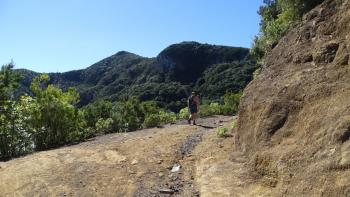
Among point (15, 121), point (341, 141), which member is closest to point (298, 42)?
point (341, 141)

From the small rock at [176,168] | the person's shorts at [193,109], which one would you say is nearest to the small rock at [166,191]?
the small rock at [176,168]

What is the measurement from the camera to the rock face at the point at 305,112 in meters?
8.40

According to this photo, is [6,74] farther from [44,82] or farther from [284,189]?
[284,189]

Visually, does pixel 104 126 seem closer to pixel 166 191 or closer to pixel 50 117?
pixel 50 117

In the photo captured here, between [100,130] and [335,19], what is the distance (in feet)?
50.1

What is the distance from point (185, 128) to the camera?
18.4 m

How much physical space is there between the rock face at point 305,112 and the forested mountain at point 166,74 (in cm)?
7286

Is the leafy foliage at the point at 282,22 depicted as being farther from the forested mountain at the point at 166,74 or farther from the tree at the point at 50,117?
the forested mountain at the point at 166,74

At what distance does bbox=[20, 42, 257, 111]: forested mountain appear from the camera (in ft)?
308

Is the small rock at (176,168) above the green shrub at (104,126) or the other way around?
the other way around

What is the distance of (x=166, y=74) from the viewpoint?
12456 cm

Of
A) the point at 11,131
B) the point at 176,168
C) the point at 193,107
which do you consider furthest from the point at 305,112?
the point at 11,131

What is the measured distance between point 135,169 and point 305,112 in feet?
17.5

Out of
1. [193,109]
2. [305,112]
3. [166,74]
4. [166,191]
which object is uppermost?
[166,74]
